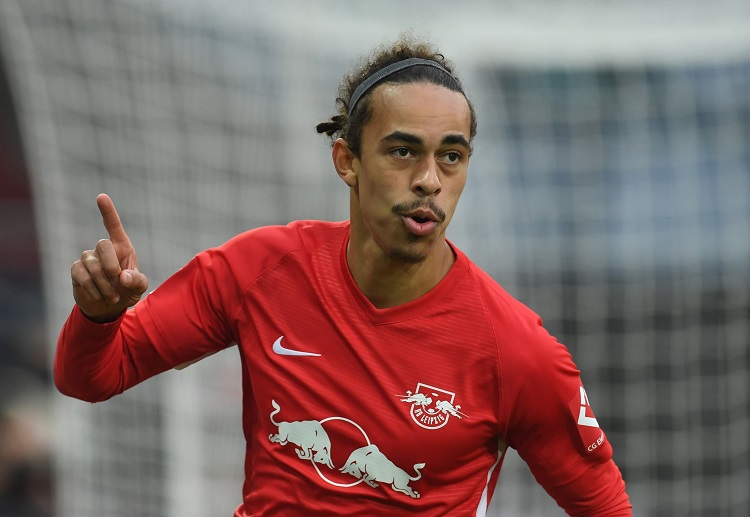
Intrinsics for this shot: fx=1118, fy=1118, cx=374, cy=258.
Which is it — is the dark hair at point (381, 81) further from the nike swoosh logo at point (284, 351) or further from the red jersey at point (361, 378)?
the nike swoosh logo at point (284, 351)

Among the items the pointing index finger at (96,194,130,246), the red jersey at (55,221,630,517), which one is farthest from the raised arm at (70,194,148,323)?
the red jersey at (55,221,630,517)

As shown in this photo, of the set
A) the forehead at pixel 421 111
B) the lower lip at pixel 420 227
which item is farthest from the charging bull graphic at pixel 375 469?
the forehead at pixel 421 111

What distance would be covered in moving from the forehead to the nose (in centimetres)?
6

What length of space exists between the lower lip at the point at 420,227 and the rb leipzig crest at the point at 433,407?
1.20 feet

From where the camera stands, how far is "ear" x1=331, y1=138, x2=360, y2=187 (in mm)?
2721

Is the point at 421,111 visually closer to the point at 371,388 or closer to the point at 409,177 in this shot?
the point at 409,177

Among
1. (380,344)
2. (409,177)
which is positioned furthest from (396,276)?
(409,177)

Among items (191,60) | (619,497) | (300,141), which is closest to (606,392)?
(300,141)

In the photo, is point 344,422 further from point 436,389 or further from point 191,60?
point 191,60

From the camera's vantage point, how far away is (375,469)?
2562mm

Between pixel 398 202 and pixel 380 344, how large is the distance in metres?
0.35

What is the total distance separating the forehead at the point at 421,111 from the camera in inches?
99.3

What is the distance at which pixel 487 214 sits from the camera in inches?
241

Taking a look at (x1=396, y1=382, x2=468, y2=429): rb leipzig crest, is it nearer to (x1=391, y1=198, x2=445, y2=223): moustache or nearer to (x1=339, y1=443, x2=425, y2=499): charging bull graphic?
(x1=339, y1=443, x2=425, y2=499): charging bull graphic
